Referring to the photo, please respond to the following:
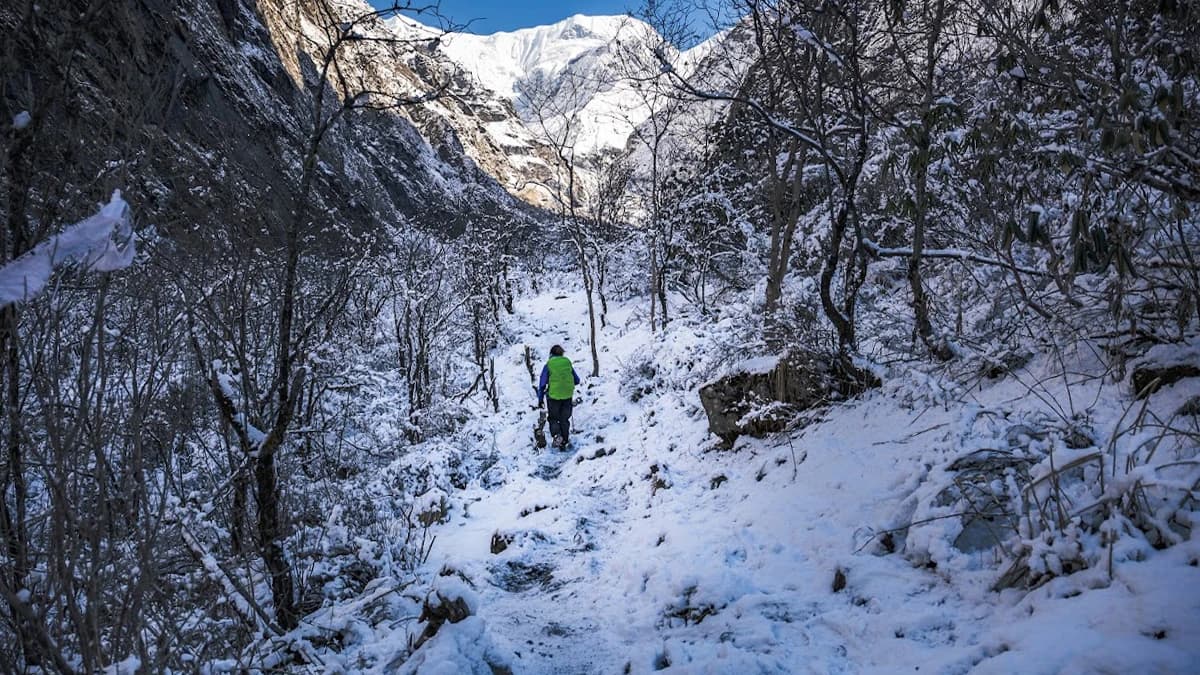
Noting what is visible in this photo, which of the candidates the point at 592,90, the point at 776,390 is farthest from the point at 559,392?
the point at 592,90

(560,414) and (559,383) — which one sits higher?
(559,383)

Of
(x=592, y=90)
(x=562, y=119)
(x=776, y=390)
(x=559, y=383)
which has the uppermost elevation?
(x=562, y=119)

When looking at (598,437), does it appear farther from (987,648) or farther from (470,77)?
(987,648)

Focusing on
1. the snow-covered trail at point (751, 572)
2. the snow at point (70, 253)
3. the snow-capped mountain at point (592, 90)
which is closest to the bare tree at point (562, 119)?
the snow-capped mountain at point (592, 90)

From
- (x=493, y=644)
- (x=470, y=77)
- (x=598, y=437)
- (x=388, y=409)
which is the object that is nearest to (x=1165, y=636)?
(x=493, y=644)

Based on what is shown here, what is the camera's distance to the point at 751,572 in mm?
3920

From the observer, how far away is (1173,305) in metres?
3.57

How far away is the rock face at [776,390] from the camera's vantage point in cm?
596

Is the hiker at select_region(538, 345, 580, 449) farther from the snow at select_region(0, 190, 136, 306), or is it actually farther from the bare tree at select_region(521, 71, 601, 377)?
the snow at select_region(0, 190, 136, 306)

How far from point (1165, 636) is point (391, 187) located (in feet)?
132

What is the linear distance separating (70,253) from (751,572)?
3902mm

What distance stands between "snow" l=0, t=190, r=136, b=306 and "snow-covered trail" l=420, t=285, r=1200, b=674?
117 inches

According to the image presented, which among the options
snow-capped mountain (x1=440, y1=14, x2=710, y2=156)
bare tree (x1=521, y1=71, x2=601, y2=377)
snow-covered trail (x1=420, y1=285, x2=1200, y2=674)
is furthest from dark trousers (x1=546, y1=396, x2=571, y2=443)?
bare tree (x1=521, y1=71, x2=601, y2=377)

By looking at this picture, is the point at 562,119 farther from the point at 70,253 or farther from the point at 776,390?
the point at 70,253
